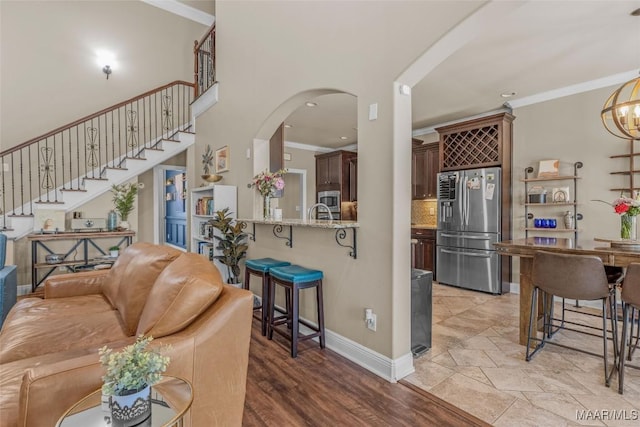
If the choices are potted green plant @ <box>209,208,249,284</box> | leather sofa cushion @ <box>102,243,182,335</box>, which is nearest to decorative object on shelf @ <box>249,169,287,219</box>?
potted green plant @ <box>209,208,249,284</box>

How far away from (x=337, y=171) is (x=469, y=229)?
10.6ft

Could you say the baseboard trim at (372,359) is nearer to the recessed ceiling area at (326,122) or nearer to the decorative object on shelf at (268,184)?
the decorative object on shelf at (268,184)

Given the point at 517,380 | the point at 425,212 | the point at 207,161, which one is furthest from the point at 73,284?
the point at 425,212

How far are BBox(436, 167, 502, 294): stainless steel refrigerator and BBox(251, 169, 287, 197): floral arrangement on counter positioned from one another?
10.1ft

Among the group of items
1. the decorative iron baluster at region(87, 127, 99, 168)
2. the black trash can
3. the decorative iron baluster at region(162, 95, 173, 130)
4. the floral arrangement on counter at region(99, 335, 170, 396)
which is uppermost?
the decorative iron baluster at region(162, 95, 173, 130)

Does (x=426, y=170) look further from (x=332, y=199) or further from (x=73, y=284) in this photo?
(x=73, y=284)

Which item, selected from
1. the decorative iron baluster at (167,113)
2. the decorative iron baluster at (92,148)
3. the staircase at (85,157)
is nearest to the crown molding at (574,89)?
the staircase at (85,157)

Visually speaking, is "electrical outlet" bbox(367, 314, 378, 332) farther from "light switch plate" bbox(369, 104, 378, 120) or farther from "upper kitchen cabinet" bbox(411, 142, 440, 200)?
"upper kitchen cabinet" bbox(411, 142, 440, 200)

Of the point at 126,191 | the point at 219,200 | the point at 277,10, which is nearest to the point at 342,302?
the point at 219,200

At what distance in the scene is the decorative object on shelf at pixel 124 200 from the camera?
5.43m

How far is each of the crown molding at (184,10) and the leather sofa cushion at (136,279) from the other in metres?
6.15

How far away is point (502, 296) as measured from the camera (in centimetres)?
469

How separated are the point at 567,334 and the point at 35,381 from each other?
4126 millimetres

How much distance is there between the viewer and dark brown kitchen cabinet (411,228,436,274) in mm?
5656
